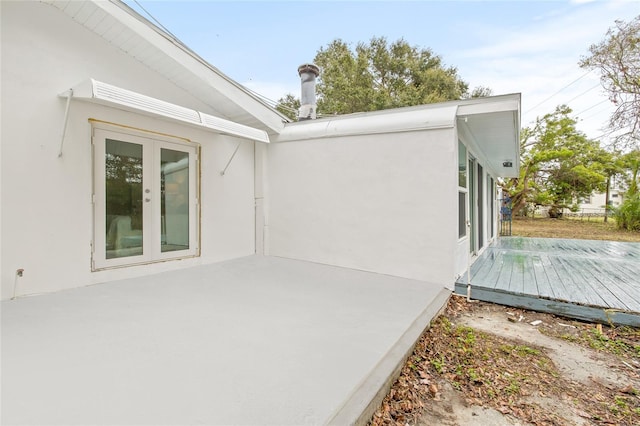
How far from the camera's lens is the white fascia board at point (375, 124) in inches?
176

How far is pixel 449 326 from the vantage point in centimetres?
338

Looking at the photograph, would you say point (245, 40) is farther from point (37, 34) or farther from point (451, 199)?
point (451, 199)

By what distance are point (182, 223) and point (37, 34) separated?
3.05 meters

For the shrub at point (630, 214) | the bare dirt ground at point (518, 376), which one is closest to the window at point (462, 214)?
the bare dirt ground at point (518, 376)

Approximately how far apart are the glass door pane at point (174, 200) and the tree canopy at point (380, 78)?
10.8m

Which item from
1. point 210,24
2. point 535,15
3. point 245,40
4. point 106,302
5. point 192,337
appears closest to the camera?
point 192,337

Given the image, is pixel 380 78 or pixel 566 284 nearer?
pixel 566 284

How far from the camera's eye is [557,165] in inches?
747

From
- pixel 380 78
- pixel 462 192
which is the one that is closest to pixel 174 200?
pixel 462 192

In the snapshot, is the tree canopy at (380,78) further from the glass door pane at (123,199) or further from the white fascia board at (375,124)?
the glass door pane at (123,199)

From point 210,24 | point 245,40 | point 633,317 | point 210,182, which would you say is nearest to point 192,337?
point 210,182

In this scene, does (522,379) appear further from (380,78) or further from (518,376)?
(380,78)

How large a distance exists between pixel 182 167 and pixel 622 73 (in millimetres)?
15874

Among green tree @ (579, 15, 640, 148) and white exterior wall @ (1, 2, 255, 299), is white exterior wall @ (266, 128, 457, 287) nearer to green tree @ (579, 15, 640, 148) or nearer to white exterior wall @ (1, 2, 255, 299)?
white exterior wall @ (1, 2, 255, 299)
